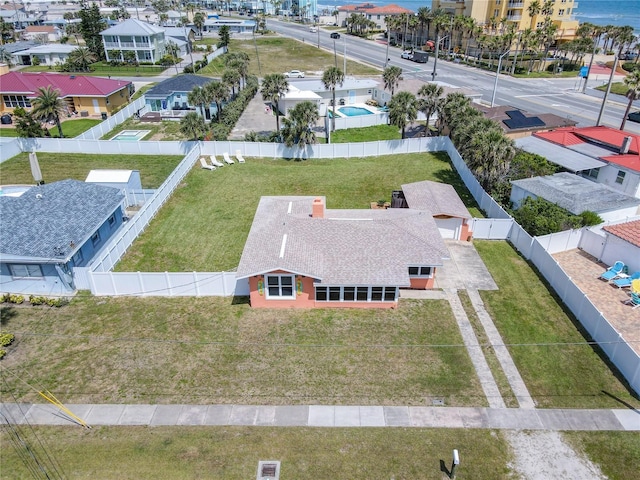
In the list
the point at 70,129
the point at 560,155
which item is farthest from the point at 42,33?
the point at 560,155

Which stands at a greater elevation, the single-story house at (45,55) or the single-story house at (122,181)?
A: the single-story house at (45,55)

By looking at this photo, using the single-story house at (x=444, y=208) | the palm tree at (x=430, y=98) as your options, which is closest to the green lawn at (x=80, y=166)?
the single-story house at (x=444, y=208)

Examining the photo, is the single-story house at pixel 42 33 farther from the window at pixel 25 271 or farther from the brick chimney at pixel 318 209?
the brick chimney at pixel 318 209

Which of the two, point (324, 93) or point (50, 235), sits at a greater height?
point (324, 93)

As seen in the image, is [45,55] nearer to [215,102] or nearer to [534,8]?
[215,102]

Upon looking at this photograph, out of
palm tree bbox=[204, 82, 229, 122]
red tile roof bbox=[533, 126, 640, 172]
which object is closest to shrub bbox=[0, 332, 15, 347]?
palm tree bbox=[204, 82, 229, 122]
